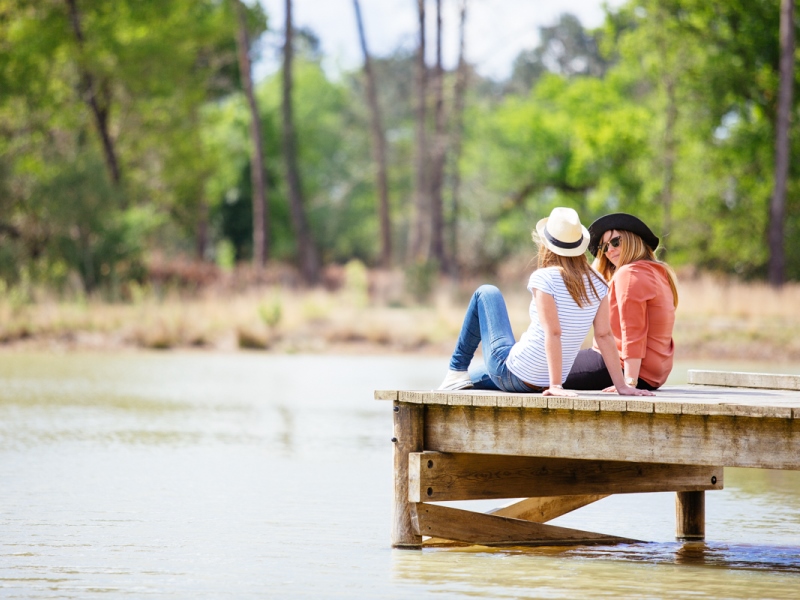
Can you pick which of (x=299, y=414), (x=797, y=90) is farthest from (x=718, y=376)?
(x=797, y=90)

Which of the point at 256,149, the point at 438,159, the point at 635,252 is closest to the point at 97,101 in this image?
the point at 256,149

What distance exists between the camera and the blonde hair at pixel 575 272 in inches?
241

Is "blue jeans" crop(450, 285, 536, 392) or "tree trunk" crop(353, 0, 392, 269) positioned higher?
"tree trunk" crop(353, 0, 392, 269)

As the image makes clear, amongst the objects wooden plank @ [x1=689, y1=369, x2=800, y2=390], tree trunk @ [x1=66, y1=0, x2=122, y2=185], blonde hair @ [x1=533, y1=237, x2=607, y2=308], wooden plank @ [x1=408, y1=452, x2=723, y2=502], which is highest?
tree trunk @ [x1=66, y1=0, x2=122, y2=185]

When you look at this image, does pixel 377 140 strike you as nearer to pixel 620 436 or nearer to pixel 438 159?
pixel 438 159

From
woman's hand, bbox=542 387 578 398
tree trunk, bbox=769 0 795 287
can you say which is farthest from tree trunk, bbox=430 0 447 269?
woman's hand, bbox=542 387 578 398

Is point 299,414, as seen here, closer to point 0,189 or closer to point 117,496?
point 117,496

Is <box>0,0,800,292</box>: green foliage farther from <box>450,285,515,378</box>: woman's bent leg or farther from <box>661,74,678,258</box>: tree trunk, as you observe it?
<box>450,285,515,378</box>: woman's bent leg

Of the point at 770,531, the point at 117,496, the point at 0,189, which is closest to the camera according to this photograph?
the point at 770,531

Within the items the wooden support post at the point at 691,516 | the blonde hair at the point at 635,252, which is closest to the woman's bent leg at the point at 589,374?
the blonde hair at the point at 635,252

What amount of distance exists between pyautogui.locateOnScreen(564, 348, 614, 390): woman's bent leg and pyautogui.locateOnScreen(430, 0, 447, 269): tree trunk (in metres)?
27.9

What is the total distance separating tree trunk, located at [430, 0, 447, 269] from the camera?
35.3 meters

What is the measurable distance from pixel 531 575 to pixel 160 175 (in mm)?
33238

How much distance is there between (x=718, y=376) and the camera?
745cm
